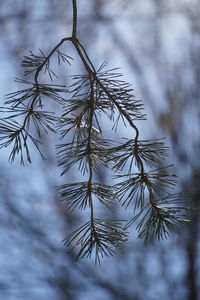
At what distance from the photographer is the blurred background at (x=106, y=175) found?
7.07 ft

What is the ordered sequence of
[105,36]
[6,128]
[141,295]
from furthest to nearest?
[105,36] → [141,295] → [6,128]

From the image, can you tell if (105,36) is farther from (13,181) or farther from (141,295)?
(141,295)

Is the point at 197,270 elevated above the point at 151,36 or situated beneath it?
situated beneath

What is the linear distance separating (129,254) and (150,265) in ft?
0.32

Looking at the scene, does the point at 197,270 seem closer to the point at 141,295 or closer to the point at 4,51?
the point at 141,295

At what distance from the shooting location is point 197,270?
2.18m

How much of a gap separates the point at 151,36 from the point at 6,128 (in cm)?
187

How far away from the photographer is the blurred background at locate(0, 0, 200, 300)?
2.15 m

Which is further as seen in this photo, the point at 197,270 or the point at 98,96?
the point at 197,270

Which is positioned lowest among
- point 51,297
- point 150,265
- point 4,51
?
point 51,297

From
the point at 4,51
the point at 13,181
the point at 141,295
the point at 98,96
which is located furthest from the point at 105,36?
the point at 98,96

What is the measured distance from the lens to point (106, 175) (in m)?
2.13

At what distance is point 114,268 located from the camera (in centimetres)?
219

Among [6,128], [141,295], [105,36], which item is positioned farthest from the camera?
[105,36]
